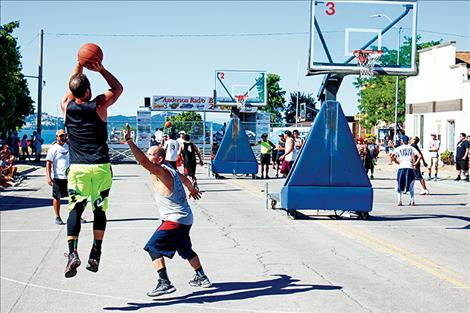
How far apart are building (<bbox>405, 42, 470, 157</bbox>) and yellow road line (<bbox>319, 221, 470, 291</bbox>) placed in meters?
28.8

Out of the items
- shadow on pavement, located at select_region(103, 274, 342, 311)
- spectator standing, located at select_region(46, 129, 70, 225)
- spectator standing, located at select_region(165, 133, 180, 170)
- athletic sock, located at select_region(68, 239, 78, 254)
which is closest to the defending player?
shadow on pavement, located at select_region(103, 274, 342, 311)

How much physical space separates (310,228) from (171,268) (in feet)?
16.3

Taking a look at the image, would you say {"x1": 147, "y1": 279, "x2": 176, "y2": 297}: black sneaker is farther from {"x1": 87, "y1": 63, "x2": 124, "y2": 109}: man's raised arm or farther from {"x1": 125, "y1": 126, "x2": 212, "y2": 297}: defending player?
{"x1": 87, "y1": 63, "x2": 124, "y2": 109}: man's raised arm

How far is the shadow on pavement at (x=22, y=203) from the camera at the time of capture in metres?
18.7

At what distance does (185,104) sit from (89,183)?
4864cm

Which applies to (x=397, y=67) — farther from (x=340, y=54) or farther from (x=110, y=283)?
(x=110, y=283)

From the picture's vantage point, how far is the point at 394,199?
71.2 feet

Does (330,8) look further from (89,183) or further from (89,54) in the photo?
(89,54)

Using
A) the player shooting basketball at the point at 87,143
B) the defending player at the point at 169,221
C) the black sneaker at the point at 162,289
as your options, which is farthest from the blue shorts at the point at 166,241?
the player shooting basketball at the point at 87,143

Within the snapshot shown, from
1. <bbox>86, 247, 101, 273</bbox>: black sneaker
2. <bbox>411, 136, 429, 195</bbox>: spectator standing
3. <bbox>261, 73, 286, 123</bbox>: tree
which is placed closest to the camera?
<bbox>86, 247, 101, 273</bbox>: black sneaker

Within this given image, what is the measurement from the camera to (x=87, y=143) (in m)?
6.36

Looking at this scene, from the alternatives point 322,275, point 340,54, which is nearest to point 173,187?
point 322,275

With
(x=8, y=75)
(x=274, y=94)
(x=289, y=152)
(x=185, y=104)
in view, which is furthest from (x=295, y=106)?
(x=289, y=152)

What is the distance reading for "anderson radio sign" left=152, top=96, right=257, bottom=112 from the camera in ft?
178
